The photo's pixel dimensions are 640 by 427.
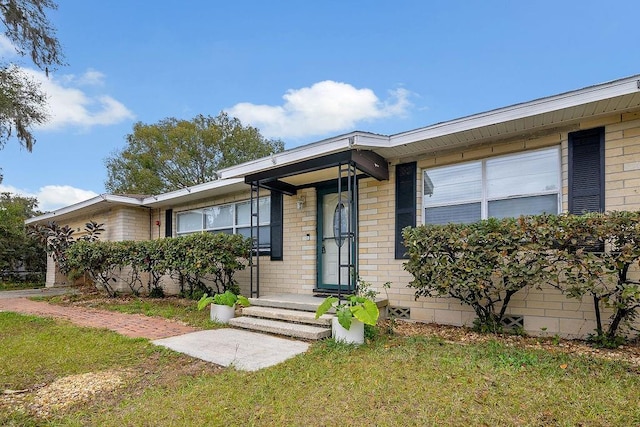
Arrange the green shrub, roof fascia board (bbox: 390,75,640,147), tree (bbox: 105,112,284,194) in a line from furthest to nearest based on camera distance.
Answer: tree (bbox: 105,112,284,194) → the green shrub → roof fascia board (bbox: 390,75,640,147)

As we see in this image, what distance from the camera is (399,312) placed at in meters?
5.55

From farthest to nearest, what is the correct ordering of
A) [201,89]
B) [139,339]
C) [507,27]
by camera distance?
[201,89], [507,27], [139,339]

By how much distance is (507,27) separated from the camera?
7.98m

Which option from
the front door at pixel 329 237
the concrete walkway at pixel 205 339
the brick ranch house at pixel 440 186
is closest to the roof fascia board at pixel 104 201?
the brick ranch house at pixel 440 186

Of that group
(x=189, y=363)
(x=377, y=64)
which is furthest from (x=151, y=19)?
(x=189, y=363)

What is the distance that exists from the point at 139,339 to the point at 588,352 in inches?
202

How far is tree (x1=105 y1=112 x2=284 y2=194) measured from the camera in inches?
761

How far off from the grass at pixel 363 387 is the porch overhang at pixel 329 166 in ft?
8.22

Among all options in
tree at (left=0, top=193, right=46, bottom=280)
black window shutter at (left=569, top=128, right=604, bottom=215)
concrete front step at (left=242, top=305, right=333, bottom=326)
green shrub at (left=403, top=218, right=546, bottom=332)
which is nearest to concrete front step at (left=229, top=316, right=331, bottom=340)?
concrete front step at (left=242, top=305, right=333, bottom=326)

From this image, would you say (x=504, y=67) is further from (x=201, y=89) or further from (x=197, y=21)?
(x=201, y=89)

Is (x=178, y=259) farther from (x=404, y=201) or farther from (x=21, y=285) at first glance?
(x=21, y=285)

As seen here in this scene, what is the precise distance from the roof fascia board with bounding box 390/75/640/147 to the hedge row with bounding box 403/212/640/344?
124 cm

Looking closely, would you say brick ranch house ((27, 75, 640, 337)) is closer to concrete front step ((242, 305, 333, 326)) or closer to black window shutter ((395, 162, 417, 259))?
black window shutter ((395, 162, 417, 259))

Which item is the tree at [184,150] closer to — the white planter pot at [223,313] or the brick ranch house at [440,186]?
the brick ranch house at [440,186]
